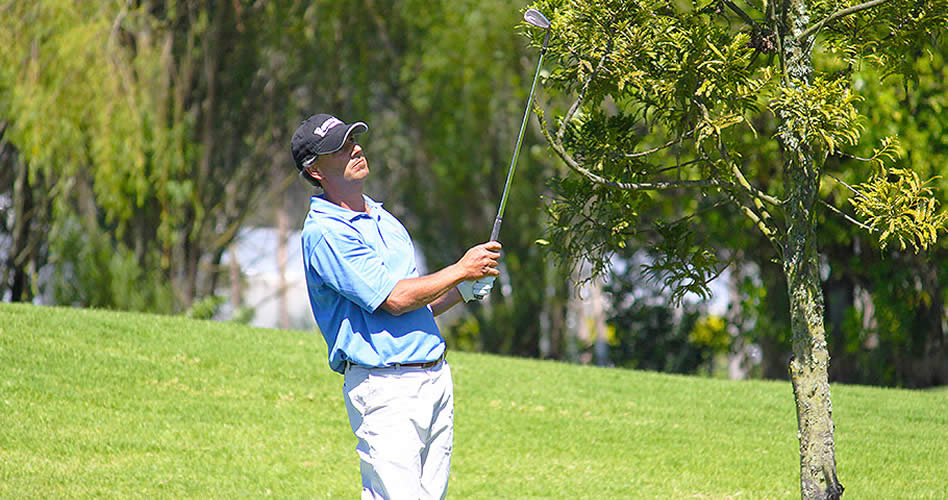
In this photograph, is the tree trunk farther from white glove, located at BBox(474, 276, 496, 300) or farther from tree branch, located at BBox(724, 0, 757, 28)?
white glove, located at BBox(474, 276, 496, 300)

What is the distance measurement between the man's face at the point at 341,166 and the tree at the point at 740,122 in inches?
37.6

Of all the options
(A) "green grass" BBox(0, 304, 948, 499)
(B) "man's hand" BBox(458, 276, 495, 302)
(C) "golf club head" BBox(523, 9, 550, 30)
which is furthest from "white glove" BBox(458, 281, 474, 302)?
(A) "green grass" BBox(0, 304, 948, 499)

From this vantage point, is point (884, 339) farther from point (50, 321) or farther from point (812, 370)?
point (50, 321)

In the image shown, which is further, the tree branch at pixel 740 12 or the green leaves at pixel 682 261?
the green leaves at pixel 682 261

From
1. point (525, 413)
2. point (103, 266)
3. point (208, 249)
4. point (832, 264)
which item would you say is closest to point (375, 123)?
point (208, 249)

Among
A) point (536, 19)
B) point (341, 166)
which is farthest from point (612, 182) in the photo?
point (341, 166)

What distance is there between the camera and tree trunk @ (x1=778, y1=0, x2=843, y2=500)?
171 inches

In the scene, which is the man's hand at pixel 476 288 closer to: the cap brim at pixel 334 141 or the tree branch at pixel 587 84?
the cap brim at pixel 334 141

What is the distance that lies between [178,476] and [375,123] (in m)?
11.4

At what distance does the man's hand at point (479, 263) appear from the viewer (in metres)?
3.50

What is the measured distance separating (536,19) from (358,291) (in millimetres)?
1388

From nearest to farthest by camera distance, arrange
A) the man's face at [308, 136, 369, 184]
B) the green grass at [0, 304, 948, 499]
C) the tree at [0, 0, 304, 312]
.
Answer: the man's face at [308, 136, 369, 184], the green grass at [0, 304, 948, 499], the tree at [0, 0, 304, 312]

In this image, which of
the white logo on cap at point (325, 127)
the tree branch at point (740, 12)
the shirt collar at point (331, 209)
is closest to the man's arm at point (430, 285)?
the shirt collar at point (331, 209)

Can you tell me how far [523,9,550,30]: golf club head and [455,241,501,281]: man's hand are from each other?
3.22 ft
